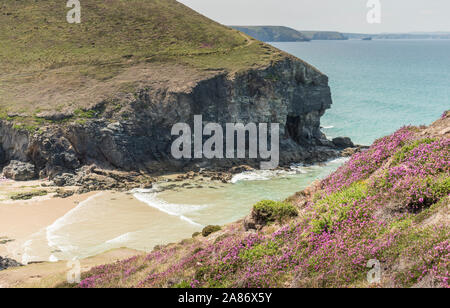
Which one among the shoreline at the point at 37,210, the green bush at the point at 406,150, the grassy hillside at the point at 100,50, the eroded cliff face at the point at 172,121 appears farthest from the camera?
the grassy hillside at the point at 100,50

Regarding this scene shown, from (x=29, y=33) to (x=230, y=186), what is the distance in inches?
2130

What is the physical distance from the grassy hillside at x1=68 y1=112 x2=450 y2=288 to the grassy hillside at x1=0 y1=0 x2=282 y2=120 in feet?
151

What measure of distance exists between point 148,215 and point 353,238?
29.0m

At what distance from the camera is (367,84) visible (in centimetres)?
13838

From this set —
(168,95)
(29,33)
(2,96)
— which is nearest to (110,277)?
(168,95)

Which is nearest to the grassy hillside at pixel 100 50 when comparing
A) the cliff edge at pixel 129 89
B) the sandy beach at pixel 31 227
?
the cliff edge at pixel 129 89

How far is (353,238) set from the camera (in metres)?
12.3

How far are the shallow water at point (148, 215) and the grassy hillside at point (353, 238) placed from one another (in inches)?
603

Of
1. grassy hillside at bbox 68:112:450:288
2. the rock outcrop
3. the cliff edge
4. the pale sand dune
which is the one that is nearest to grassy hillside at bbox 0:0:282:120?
the cliff edge

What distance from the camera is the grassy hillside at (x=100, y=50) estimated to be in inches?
2352

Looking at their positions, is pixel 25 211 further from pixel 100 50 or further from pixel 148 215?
pixel 100 50

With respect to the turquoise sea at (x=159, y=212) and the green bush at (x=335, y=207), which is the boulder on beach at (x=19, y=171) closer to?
the turquoise sea at (x=159, y=212)

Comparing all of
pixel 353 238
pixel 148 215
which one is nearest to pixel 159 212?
pixel 148 215

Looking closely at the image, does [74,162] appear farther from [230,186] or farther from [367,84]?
[367,84]
